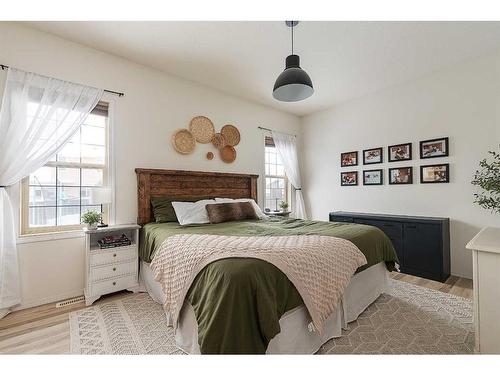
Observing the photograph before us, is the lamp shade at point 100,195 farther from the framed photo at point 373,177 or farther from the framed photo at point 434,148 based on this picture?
the framed photo at point 434,148

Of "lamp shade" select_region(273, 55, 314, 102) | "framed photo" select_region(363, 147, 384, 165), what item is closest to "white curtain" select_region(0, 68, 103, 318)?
"lamp shade" select_region(273, 55, 314, 102)

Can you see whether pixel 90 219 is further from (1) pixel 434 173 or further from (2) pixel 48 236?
(1) pixel 434 173

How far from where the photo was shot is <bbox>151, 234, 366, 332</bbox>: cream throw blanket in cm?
151

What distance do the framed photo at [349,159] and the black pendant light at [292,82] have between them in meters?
2.39

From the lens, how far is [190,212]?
9.68 feet

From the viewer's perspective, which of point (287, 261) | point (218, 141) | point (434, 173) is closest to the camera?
point (287, 261)

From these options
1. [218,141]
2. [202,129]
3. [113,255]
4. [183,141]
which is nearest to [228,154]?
[218,141]

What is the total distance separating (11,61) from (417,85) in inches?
197

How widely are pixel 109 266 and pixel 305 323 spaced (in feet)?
6.93

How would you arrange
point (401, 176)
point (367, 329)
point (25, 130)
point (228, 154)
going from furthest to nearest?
1. point (228, 154)
2. point (401, 176)
3. point (25, 130)
4. point (367, 329)

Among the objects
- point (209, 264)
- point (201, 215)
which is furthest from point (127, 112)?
point (209, 264)

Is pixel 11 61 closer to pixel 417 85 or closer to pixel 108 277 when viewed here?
pixel 108 277

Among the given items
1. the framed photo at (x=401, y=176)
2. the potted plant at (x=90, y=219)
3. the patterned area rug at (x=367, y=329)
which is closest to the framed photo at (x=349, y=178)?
the framed photo at (x=401, y=176)

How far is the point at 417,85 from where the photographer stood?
3.55m
